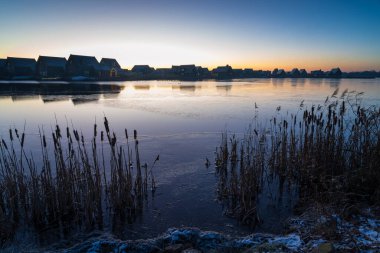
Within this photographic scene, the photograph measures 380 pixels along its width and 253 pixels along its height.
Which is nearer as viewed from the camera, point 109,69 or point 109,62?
point 109,69

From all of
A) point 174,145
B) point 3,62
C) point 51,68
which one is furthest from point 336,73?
point 3,62

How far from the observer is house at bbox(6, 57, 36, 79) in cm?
6347

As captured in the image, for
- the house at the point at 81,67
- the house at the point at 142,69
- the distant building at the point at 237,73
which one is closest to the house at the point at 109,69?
the house at the point at 81,67

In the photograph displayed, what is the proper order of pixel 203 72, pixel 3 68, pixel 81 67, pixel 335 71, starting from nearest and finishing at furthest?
1. pixel 3 68
2. pixel 81 67
3. pixel 335 71
4. pixel 203 72

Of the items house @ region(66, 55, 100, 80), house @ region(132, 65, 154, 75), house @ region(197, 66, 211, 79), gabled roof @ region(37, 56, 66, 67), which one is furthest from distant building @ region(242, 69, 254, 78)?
gabled roof @ region(37, 56, 66, 67)

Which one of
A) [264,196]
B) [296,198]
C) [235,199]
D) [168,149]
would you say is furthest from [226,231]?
[168,149]

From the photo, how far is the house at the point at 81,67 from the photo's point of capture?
218ft

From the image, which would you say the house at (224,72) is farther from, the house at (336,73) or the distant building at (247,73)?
the house at (336,73)

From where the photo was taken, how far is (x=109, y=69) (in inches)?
2945

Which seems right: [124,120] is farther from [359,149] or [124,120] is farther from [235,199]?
[359,149]

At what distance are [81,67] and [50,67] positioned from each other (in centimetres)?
765

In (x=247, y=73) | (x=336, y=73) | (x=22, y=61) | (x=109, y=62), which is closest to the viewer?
(x=22, y=61)

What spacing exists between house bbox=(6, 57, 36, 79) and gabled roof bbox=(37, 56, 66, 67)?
2880 millimetres

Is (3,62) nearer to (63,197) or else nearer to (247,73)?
(63,197)
